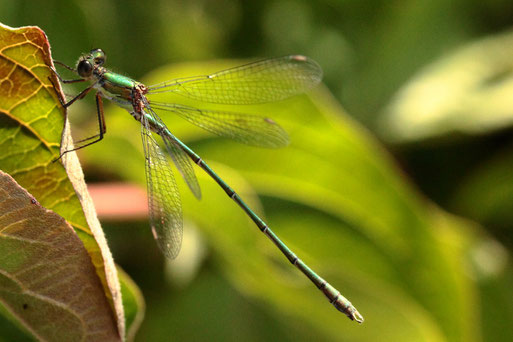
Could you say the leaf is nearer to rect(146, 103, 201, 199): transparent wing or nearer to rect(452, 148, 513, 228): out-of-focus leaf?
rect(146, 103, 201, 199): transparent wing

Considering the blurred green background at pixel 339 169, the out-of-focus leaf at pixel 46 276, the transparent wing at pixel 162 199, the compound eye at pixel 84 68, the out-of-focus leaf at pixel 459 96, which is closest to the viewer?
the out-of-focus leaf at pixel 46 276

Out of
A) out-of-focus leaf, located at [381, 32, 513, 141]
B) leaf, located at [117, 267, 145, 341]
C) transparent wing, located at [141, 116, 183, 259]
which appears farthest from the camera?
out-of-focus leaf, located at [381, 32, 513, 141]

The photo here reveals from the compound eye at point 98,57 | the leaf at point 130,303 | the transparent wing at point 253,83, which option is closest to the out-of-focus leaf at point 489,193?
the transparent wing at point 253,83

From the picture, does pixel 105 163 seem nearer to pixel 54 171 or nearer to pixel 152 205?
pixel 152 205

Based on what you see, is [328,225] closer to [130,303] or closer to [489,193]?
[489,193]

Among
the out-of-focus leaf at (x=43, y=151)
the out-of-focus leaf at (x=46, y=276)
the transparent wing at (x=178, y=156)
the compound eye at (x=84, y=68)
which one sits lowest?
the out-of-focus leaf at (x=46, y=276)

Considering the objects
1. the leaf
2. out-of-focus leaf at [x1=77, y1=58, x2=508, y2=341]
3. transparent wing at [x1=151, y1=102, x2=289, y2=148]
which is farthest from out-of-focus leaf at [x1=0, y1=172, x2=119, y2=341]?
transparent wing at [x1=151, y1=102, x2=289, y2=148]

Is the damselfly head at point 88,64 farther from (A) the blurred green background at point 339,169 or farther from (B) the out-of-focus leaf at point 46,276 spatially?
(B) the out-of-focus leaf at point 46,276
